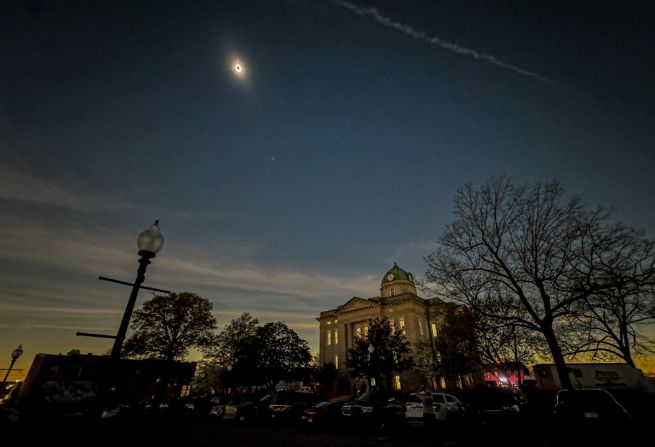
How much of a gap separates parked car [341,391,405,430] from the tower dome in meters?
47.0

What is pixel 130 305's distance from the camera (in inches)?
173

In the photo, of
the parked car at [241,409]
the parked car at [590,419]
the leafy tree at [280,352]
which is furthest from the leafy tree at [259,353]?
the parked car at [590,419]

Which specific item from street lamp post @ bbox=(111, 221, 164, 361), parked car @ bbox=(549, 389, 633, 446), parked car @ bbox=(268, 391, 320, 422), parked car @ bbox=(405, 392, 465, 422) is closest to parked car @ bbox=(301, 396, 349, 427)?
parked car @ bbox=(268, 391, 320, 422)

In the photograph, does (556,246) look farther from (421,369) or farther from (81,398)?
(421,369)

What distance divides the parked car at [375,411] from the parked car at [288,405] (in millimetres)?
2787

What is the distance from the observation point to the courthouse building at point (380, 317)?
52.3m

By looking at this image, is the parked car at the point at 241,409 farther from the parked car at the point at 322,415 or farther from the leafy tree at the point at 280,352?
the leafy tree at the point at 280,352

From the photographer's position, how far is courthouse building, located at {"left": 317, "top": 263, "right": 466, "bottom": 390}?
5231 cm

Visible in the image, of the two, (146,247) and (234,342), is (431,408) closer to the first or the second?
(146,247)

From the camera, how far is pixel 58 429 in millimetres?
4793

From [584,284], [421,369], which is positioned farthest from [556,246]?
[421,369]

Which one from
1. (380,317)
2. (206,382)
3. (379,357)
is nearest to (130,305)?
(379,357)

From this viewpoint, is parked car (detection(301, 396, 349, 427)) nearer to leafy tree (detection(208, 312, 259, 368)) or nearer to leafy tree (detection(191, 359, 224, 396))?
leafy tree (detection(208, 312, 259, 368))

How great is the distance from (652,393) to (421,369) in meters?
23.0
